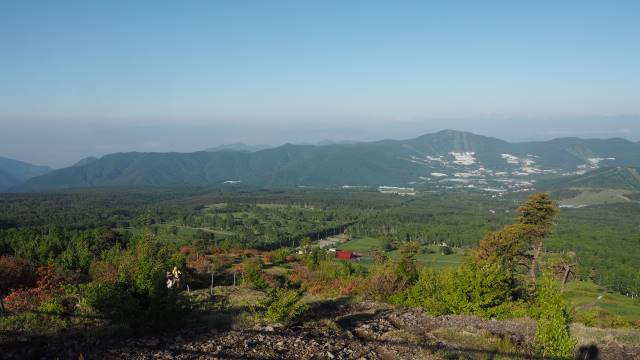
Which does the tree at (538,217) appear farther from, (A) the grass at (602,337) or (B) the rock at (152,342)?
(B) the rock at (152,342)

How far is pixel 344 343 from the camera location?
1170 centimetres

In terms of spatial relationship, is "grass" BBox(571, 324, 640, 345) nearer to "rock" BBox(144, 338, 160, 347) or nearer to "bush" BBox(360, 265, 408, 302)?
"bush" BBox(360, 265, 408, 302)

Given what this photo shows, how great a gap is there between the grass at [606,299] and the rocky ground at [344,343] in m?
46.0

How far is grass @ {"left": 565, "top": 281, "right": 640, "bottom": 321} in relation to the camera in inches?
2142

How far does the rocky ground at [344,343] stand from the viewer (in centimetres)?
995

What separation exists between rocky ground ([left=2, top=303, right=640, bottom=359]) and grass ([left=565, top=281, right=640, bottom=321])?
151 ft

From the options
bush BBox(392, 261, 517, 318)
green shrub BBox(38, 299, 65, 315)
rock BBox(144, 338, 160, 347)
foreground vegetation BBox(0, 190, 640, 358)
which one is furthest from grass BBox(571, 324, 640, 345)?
green shrub BBox(38, 299, 65, 315)

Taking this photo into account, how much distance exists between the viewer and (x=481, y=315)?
55.3ft

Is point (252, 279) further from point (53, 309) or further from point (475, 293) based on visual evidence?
point (53, 309)

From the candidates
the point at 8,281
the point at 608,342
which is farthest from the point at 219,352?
the point at 8,281

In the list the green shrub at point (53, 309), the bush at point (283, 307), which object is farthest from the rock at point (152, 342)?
the green shrub at point (53, 309)

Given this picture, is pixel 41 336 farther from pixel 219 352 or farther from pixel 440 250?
pixel 440 250

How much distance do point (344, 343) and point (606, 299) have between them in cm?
6463

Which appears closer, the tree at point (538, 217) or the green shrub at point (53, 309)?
the green shrub at point (53, 309)
